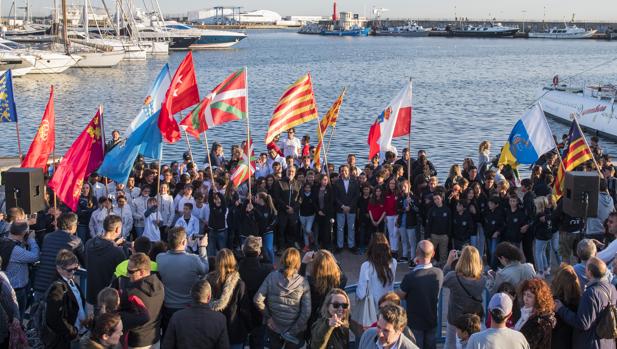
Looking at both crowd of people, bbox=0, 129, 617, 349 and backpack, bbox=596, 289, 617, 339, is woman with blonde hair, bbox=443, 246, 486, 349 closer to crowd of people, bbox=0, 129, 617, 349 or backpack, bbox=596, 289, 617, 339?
crowd of people, bbox=0, 129, 617, 349

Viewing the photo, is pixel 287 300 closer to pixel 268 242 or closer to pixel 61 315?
pixel 61 315

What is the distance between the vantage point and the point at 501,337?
6922 mm

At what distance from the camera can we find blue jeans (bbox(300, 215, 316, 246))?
15.0 meters

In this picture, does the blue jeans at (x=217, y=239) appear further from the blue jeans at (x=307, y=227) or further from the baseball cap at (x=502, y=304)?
the baseball cap at (x=502, y=304)

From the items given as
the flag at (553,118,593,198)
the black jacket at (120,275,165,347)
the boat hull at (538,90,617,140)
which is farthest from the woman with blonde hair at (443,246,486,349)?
the boat hull at (538,90,617,140)

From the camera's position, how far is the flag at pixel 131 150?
43.2ft

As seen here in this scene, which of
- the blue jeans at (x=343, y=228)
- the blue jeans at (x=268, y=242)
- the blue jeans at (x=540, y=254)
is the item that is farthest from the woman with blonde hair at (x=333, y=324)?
the blue jeans at (x=343, y=228)

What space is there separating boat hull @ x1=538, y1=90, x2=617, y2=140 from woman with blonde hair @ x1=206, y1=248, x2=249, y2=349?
2819 centimetres

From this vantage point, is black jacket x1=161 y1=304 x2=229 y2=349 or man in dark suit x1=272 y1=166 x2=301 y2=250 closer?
black jacket x1=161 y1=304 x2=229 y2=349

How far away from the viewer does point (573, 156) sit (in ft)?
48.4

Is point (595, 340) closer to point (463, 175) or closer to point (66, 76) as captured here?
point (463, 175)

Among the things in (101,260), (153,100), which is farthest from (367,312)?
(153,100)

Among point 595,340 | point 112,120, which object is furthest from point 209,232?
point 112,120

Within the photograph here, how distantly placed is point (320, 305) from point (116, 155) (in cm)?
594
